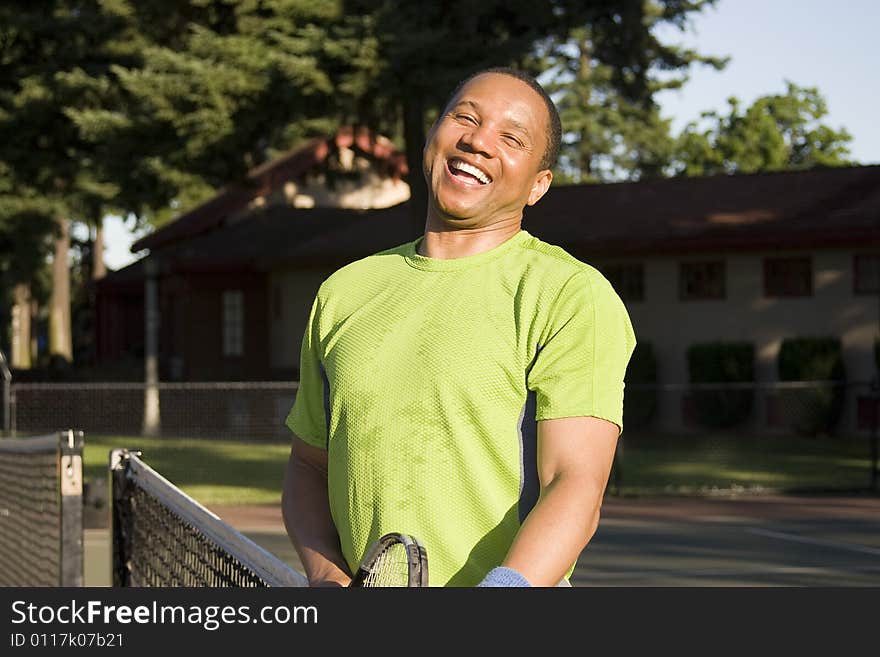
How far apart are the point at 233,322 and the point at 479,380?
40102 millimetres

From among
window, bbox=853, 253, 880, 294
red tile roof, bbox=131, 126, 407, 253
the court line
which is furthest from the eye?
red tile roof, bbox=131, 126, 407, 253

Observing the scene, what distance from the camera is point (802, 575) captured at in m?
14.7

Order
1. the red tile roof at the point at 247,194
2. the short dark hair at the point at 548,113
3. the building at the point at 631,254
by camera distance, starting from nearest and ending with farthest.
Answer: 1. the short dark hair at the point at 548,113
2. the building at the point at 631,254
3. the red tile roof at the point at 247,194

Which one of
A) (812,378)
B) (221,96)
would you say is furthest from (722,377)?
(221,96)

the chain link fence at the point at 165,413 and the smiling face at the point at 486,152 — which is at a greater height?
the smiling face at the point at 486,152

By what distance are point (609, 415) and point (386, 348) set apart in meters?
0.44

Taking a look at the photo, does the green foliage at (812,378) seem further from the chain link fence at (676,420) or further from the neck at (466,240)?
the neck at (466,240)

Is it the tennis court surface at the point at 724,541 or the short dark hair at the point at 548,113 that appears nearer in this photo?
the short dark hair at the point at 548,113

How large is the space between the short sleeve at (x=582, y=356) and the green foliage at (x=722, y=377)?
31096 mm

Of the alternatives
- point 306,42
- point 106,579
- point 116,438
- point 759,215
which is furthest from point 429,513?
point 759,215

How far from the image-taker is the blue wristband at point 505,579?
264 cm

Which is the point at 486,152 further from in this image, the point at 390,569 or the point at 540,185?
the point at 390,569

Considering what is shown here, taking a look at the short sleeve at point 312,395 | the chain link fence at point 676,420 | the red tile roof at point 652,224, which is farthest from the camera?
the red tile roof at point 652,224

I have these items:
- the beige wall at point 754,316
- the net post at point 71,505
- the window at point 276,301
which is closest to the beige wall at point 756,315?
the beige wall at point 754,316
